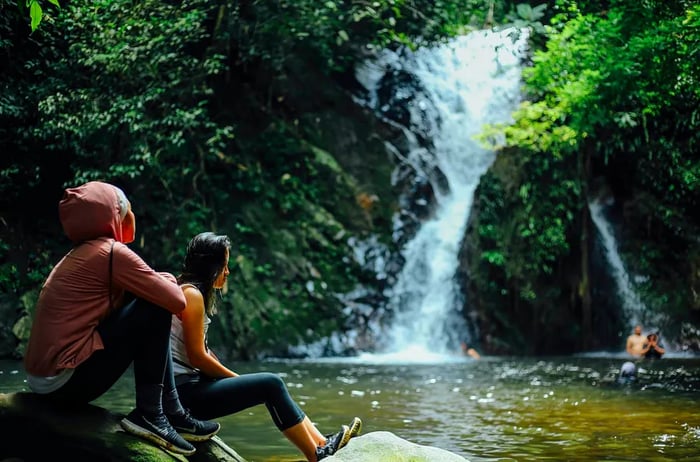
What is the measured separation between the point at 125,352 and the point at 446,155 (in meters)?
17.0

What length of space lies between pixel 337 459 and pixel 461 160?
16.8m

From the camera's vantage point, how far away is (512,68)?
2167 centimetres

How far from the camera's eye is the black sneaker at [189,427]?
4000 millimetres

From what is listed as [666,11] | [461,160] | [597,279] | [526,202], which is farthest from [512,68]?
[666,11]

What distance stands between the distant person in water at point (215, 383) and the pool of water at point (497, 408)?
123cm

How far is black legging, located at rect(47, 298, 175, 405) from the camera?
12.2 ft

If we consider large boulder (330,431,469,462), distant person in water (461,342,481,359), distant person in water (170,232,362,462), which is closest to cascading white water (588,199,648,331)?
distant person in water (461,342,481,359)

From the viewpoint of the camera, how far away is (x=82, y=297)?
12.1 feet

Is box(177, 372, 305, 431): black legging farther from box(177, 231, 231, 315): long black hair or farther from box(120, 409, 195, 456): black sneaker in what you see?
box(177, 231, 231, 315): long black hair

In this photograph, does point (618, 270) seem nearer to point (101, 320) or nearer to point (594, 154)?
point (594, 154)

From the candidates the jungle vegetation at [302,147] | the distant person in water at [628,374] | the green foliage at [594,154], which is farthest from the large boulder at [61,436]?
the green foliage at [594,154]

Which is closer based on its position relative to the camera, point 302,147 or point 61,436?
point 61,436

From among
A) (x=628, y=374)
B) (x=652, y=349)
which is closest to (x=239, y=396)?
(x=628, y=374)

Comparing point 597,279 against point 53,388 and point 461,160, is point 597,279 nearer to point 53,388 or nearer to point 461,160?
point 461,160
